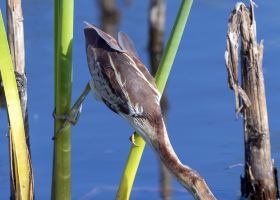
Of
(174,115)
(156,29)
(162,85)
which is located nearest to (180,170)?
(162,85)

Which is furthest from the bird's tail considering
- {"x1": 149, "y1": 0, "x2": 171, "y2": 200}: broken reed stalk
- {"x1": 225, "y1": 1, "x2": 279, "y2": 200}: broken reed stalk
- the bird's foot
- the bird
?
{"x1": 149, "y1": 0, "x2": 171, "y2": 200}: broken reed stalk

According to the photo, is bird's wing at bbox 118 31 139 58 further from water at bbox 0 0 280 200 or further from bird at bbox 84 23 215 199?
water at bbox 0 0 280 200

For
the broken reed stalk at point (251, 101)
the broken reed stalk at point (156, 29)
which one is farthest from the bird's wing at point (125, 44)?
the broken reed stalk at point (156, 29)

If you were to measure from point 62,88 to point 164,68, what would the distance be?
1.22ft

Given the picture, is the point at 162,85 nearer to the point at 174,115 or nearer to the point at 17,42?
the point at 17,42

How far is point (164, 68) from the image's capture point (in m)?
3.38

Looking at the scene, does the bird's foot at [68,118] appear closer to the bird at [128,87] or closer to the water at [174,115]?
the bird at [128,87]

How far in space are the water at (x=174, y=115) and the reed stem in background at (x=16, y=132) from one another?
0.60 m

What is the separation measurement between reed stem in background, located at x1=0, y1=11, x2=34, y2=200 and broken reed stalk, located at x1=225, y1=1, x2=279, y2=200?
0.83m

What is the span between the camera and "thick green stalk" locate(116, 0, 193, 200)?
A: 3281mm

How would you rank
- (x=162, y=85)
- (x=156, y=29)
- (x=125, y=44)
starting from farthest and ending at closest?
(x=156, y=29) → (x=125, y=44) → (x=162, y=85)

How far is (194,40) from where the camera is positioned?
18.0 ft

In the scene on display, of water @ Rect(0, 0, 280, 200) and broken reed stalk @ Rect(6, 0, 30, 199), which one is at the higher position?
broken reed stalk @ Rect(6, 0, 30, 199)

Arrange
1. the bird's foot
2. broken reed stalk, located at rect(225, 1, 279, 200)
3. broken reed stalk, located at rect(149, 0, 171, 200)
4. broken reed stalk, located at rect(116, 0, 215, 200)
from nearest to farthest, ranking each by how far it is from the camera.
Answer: broken reed stalk, located at rect(116, 0, 215, 200) → the bird's foot → broken reed stalk, located at rect(225, 1, 279, 200) → broken reed stalk, located at rect(149, 0, 171, 200)
